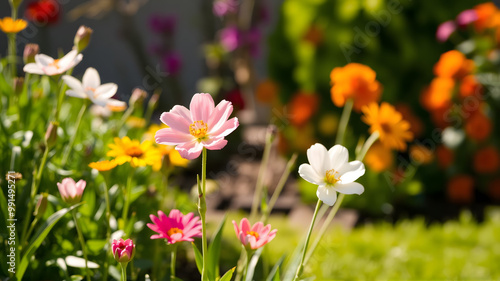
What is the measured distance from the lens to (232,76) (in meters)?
4.50

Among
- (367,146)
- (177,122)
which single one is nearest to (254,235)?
(177,122)

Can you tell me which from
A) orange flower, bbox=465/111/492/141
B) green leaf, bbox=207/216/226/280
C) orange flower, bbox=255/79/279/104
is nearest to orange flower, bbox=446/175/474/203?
orange flower, bbox=465/111/492/141

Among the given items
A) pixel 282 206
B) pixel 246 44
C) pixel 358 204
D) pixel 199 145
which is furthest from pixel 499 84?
pixel 199 145

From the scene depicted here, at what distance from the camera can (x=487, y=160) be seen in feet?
9.27

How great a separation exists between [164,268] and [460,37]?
243 cm

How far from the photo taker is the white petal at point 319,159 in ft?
2.47

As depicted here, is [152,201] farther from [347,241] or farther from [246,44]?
[246,44]

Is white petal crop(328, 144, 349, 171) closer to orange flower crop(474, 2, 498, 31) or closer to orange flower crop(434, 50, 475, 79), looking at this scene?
orange flower crop(434, 50, 475, 79)

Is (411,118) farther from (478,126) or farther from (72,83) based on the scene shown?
(72,83)

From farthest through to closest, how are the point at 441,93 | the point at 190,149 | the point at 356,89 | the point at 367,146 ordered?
the point at 441,93, the point at 356,89, the point at 367,146, the point at 190,149

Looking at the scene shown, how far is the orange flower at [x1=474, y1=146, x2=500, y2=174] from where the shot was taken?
2820mm

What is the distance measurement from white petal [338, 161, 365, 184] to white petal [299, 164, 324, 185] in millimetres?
34

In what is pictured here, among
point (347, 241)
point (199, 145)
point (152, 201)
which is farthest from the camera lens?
point (347, 241)

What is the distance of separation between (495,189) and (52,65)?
257 cm
